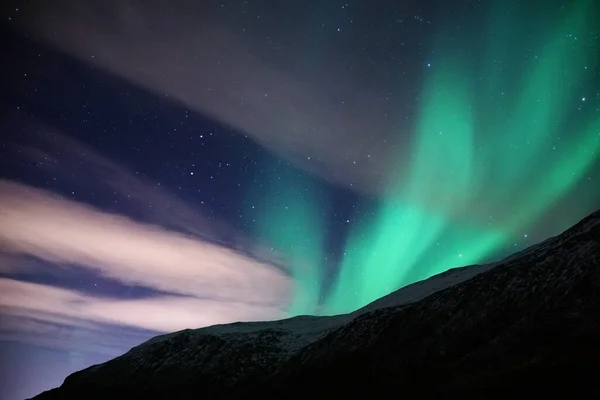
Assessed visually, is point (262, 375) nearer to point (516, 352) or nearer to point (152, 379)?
point (152, 379)

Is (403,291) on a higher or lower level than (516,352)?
higher

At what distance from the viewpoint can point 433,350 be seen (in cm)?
4728

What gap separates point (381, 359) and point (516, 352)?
2011cm

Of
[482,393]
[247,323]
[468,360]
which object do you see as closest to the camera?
[482,393]

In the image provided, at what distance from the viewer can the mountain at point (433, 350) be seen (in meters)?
34.4

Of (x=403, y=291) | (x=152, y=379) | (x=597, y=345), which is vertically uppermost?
(x=403, y=291)

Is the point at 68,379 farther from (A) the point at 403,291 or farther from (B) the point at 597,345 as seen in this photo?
(B) the point at 597,345

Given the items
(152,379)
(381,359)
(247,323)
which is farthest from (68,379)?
(381,359)

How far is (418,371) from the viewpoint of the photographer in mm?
45469

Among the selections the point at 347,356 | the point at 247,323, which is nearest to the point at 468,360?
the point at 347,356

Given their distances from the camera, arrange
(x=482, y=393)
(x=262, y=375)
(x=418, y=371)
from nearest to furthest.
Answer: (x=482, y=393), (x=418, y=371), (x=262, y=375)

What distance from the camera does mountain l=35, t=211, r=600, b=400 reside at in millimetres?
34406

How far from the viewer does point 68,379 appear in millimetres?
90000

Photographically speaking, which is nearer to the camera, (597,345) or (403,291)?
(597,345)
